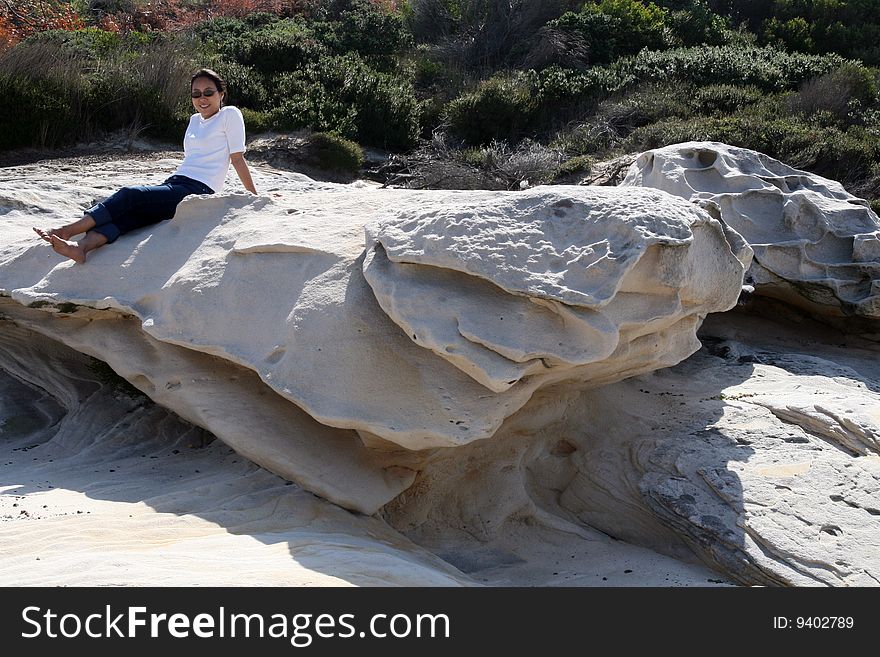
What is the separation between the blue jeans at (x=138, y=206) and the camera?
4.55m

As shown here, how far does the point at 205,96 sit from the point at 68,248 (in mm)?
1171

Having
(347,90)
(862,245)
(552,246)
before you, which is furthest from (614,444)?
(347,90)

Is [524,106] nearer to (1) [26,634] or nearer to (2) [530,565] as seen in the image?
(2) [530,565]

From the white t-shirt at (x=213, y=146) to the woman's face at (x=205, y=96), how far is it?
46mm

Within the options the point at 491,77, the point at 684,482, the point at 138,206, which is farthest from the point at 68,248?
the point at 491,77

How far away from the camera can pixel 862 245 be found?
19.3 ft

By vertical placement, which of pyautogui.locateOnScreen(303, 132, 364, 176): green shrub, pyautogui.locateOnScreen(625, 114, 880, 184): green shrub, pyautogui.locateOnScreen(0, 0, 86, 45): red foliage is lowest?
pyautogui.locateOnScreen(625, 114, 880, 184): green shrub

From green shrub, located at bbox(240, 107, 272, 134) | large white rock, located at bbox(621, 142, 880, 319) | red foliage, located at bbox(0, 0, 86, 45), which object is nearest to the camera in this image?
large white rock, located at bbox(621, 142, 880, 319)

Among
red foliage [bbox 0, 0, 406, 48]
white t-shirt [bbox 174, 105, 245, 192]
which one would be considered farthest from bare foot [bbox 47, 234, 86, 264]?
red foliage [bbox 0, 0, 406, 48]

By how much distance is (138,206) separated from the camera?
15.3ft

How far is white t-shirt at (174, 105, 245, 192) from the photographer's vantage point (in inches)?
193

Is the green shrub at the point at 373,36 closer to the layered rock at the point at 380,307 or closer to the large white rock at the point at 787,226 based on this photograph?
the large white rock at the point at 787,226

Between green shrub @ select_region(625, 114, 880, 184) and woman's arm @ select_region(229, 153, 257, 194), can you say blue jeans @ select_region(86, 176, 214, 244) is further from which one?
green shrub @ select_region(625, 114, 880, 184)

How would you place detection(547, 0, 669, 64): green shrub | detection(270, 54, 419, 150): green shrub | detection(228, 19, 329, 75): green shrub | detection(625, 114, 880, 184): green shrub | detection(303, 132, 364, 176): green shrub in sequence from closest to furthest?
detection(625, 114, 880, 184): green shrub
detection(303, 132, 364, 176): green shrub
detection(270, 54, 419, 150): green shrub
detection(228, 19, 329, 75): green shrub
detection(547, 0, 669, 64): green shrub
